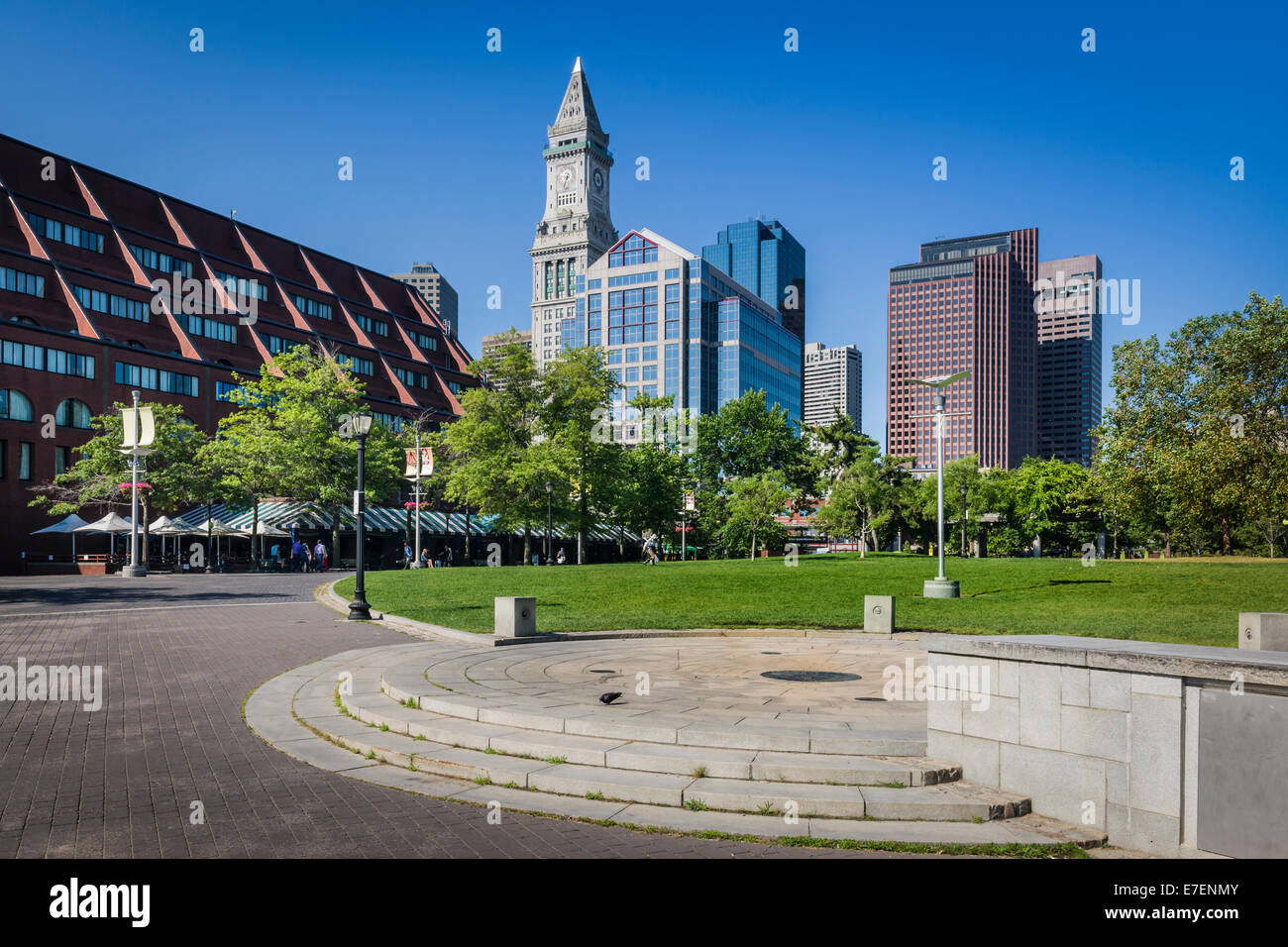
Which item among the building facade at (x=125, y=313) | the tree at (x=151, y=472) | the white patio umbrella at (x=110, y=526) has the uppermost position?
the building facade at (x=125, y=313)

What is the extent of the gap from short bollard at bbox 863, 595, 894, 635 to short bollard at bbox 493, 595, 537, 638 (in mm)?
6421

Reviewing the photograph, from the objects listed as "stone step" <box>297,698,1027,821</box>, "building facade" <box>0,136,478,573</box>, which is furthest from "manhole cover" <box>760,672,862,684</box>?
"building facade" <box>0,136,478,573</box>

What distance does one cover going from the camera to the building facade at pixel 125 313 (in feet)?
177

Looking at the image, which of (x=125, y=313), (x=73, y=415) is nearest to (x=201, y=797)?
(x=73, y=415)

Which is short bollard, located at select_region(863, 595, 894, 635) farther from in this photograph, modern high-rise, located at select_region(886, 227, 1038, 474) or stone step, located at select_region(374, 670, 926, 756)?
modern high-rise, located at select_region(886, 227, 1038, 474)

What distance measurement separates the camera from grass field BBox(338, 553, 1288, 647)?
1702 cm

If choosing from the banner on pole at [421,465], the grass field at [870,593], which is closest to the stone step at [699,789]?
the grass field at [870,593]

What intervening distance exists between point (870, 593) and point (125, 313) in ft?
213

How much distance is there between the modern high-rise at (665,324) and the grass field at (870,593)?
350 feet

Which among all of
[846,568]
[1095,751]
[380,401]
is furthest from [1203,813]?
[380,401]

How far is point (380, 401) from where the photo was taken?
282 feet

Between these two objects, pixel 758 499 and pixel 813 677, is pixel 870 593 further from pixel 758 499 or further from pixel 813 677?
pixel 758 499

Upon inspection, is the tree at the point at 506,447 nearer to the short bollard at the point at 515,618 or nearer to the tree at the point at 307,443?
the tree at the point at 307,443
